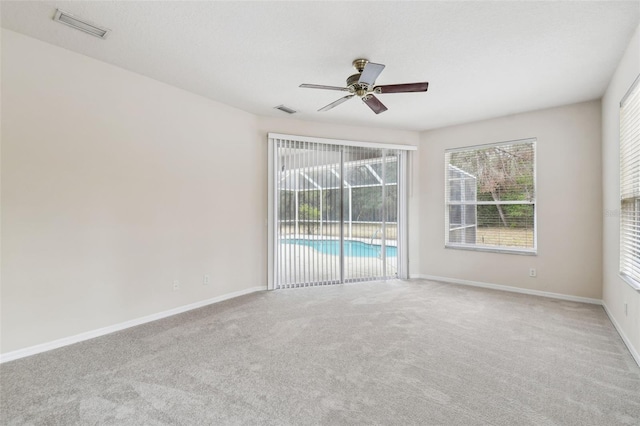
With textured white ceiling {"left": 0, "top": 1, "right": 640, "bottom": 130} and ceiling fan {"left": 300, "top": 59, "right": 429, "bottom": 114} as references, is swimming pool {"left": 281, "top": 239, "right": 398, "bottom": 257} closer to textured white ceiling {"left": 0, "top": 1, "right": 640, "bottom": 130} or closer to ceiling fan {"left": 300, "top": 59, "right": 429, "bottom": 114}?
textured white ceiling {"left": 0, "top": 1, "right": 640, "bottom": 130}

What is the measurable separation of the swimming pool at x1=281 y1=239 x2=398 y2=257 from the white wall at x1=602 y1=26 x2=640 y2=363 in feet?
8.96

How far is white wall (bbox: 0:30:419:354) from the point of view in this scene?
2.53 meters

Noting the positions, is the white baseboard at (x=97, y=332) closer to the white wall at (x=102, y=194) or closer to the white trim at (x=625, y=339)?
the white wall at (x=102, y=194)

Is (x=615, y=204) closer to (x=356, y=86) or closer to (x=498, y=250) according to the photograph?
(x=498, y=250)

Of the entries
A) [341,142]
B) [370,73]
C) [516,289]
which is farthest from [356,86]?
[516,289]

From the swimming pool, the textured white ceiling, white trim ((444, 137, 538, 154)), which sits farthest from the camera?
the swimming pool

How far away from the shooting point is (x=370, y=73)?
2.65 metres

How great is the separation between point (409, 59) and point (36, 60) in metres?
3.26

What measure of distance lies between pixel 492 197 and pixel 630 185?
193 centimetres

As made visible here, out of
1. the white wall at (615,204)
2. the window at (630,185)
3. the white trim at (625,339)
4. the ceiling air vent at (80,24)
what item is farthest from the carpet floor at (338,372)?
the ceiling air vent at (80,24)

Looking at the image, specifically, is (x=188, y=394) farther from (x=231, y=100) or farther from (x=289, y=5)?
(x=231, y=100)

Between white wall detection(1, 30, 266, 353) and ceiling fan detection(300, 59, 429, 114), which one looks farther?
ceiling fan detection(300, 59, 429, 114)

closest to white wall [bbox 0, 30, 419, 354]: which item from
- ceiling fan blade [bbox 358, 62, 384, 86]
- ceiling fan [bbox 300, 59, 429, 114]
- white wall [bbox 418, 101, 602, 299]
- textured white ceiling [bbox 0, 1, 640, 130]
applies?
textured white ceiling [bbox 0, 1, 640, 130]

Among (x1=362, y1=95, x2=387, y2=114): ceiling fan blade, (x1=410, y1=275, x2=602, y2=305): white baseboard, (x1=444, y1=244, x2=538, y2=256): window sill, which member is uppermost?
(x1=362, y1=95, x2=387, y2=114): ceiling fan blade
